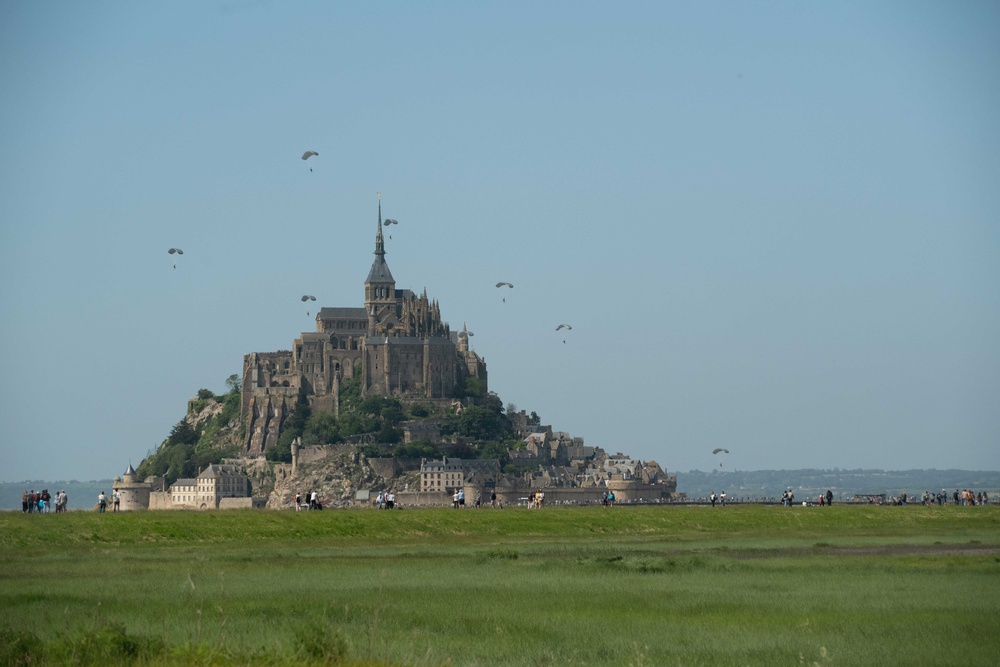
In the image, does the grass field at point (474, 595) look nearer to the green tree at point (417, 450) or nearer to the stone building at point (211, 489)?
the stone building at point (211, 489)

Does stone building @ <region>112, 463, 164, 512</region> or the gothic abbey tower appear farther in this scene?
the gothic abbey tower

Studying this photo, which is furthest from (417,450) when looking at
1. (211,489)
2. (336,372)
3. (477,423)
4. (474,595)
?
(474,595)

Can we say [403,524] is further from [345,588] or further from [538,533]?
[345,588]

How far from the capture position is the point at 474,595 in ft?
95.5

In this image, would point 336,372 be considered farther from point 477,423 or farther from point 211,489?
point 211,489

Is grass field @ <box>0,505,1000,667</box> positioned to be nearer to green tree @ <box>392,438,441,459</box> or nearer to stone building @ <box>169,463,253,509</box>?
stone building @ <box>169,463,253,509</box>

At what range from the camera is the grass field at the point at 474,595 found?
21.6 metres

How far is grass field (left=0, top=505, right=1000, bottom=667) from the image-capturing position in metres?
21.6

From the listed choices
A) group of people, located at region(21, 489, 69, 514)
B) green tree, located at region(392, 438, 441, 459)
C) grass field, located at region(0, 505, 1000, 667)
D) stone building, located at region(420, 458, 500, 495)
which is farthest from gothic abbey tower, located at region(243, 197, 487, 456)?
grass field, located at region(0, 505, 1000, 667)

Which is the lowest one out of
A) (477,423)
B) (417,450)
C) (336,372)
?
(417,450)

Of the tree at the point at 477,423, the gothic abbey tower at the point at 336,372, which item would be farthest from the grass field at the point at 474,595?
the gothic abbey tower at the point at 336,372

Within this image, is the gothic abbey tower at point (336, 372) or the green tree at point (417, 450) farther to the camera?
the gothic abbey tower at point (336, 372)

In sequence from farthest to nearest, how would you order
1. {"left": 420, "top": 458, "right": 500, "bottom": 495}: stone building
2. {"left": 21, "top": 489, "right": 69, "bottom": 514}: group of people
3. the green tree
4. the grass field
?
the green tree, {"left": 420, "top": 458, "right": 500, "bottom": 495}: stone building, {"left": 21, "top": 489, "right": 69, "bottom": 514}: group of people, the grass field

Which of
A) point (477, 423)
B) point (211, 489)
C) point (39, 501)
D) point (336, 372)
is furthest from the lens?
point (336, 372)
